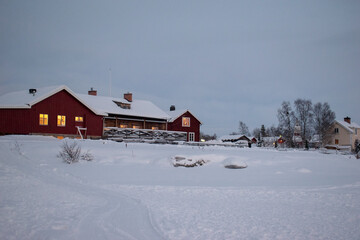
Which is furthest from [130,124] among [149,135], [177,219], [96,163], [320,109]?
[320,109]

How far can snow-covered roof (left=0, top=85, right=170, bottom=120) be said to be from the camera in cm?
2744

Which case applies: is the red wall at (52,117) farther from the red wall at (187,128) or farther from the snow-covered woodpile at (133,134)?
the red wall at (187,128)

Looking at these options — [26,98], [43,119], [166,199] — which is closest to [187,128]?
[43,119]

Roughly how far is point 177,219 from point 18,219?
344 cm

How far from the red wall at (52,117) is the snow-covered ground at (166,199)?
1111 centimetres

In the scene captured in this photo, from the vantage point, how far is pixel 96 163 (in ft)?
51.3

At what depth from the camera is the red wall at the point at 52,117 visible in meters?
27.1

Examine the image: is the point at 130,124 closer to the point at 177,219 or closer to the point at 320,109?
the point at 177,219

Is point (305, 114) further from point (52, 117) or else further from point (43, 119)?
point (43, 119)

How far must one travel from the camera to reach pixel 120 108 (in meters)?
36.7

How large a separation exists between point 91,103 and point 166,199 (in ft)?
91.5

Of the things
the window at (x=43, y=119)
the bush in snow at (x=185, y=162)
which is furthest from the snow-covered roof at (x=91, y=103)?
the bush in snow at (x=185, y=162)

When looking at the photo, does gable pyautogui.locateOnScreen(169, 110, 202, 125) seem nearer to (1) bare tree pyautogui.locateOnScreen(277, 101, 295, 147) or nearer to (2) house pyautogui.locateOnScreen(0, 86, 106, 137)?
(2) house pyautogui.locateOnScreen(0, 86, 106, 137)

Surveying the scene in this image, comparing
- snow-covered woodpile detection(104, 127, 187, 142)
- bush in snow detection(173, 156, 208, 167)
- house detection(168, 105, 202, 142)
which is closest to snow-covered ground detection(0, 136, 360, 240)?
bush in snow detection(173, 156, 208, 167)
